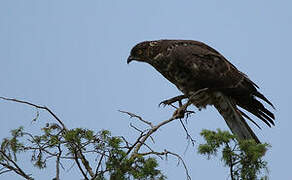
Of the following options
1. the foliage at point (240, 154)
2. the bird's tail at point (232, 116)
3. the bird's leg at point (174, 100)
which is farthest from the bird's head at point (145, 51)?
the foliage at point (240, 154)

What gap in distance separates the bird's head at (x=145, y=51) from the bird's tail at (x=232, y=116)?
45.9 inches

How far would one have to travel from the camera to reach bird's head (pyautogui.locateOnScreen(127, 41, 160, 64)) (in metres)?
7.45

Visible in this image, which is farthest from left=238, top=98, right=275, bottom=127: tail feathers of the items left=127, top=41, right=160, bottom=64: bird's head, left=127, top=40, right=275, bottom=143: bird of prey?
left=127, top=41, right=160, bottom=64: bird's head

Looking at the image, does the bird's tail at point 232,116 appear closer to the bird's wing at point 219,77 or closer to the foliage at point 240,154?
the bird's wing at point 219,77

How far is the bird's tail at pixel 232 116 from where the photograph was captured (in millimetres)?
6910

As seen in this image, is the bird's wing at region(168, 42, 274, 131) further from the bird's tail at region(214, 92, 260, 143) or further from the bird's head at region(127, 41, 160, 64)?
the bird's head at region(127, 41, 160, 64)

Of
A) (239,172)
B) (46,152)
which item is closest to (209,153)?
(239,172)

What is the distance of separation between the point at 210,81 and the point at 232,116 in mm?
627

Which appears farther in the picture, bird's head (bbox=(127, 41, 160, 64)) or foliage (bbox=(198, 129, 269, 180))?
bird's head (bbox=(127, 41, 160, 64))

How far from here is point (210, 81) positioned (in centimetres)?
711

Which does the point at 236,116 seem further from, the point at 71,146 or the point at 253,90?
the point at 71,146

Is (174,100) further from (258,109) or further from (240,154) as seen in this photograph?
(240,154)

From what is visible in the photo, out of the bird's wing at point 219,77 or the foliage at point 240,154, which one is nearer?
the foliage at point 240,154

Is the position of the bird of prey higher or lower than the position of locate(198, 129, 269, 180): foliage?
higher
